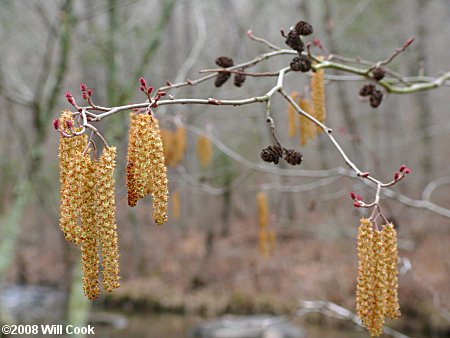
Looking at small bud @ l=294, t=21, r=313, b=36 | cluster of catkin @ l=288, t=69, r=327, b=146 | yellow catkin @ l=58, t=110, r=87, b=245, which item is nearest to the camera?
yellow catkin @ l=58, t=110, r=87, b=245

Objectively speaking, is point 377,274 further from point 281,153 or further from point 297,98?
point 297,98

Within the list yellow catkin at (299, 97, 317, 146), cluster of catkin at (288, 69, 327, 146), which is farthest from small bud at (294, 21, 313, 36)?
yellow catkin at (299, 97, 317, 146)

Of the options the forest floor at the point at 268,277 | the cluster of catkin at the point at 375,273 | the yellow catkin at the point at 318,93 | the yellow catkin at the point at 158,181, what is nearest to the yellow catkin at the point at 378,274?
the cluster of catkin at the point at 375,273

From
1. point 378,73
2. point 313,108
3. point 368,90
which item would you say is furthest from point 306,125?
point 378,73

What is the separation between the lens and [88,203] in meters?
1.42

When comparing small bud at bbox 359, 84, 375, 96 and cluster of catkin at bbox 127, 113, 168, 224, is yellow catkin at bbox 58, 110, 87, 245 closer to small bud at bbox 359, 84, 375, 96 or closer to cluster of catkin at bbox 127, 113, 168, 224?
cluster of catkin at bbox 127, 113, 168, 224

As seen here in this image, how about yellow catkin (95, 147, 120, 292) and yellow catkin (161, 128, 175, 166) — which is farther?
yellow catkin (161, 128, 175, 166)

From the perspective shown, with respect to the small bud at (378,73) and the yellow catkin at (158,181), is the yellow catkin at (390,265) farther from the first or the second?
the small bud at (378,73)

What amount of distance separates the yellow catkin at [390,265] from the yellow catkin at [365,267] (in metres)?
0.06

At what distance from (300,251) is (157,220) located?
45.7 ft

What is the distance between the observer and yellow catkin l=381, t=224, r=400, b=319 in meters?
1.62

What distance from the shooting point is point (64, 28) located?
4.55 m

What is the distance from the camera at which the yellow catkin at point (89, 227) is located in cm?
141

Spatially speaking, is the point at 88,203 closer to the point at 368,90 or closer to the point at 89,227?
the point at 89,227
